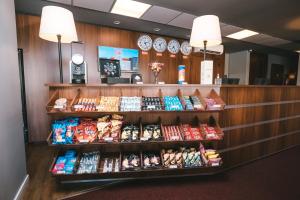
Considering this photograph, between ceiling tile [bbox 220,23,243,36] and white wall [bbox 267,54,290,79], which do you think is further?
white wall [bbox 267,54,290,79]

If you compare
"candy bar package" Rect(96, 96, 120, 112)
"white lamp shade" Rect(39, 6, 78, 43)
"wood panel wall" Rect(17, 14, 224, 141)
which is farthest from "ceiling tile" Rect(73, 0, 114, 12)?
"candy bar package" Rect(96, 96, 120, 112)

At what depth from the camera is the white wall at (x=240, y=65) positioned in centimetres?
737

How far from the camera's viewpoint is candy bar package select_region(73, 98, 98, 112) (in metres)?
2.02

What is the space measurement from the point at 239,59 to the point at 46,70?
24.3 ft

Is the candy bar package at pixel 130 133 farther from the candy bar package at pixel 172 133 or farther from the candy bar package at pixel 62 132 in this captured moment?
the candy bar package at pixel 62 132

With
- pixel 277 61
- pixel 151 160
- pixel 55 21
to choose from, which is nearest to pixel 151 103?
pixel 151 160

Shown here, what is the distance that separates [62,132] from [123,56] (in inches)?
119

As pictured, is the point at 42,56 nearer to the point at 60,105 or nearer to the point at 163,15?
the point at 60,105

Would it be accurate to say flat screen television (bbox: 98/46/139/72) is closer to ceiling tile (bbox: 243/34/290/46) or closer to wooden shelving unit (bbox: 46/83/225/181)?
wooden shelving unit (bbox: 46/83/225/181)

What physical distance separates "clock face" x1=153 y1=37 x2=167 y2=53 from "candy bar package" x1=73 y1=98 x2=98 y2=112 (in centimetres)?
330

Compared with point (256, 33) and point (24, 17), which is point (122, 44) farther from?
point (256, 33)

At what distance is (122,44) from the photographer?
4.58 m

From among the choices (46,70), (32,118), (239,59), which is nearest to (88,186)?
(32,118)

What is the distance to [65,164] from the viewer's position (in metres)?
2.07
